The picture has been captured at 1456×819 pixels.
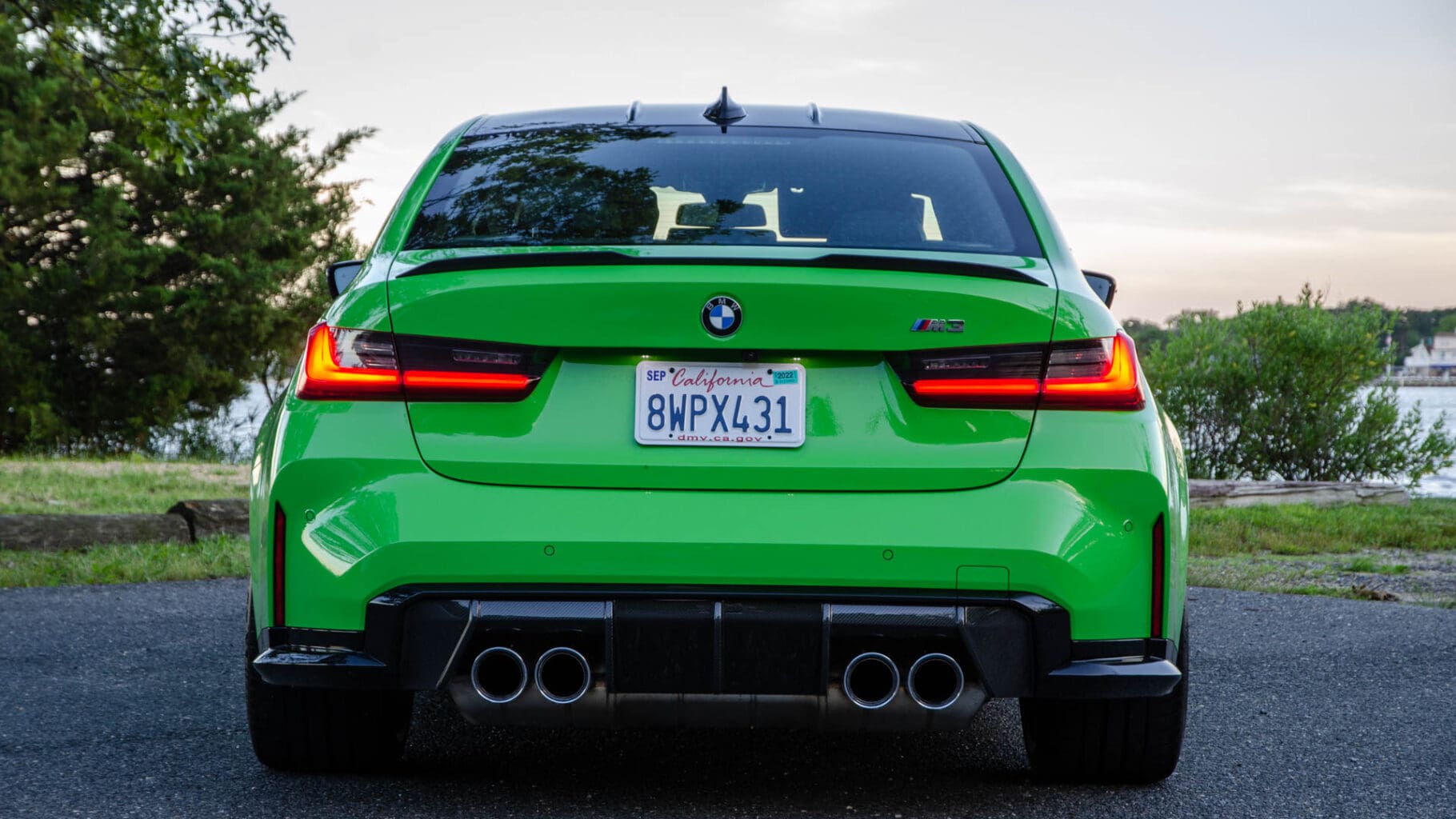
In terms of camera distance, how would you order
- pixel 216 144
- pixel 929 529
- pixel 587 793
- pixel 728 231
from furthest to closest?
1. pixel 216 144
2. pixel 587 793
3. pixel 728 231
4. pixel 929 529

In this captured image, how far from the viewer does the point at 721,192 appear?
10.2 feet

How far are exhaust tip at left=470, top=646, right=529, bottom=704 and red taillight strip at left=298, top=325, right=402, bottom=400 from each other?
528 millimetres

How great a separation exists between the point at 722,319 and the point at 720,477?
30 centimetres

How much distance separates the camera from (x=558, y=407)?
252 cm

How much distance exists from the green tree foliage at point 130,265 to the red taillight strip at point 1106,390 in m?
23.2

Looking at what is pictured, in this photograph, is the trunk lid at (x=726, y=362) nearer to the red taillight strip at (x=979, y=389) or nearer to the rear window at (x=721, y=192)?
the red taillight strip at (x=979, y=389)

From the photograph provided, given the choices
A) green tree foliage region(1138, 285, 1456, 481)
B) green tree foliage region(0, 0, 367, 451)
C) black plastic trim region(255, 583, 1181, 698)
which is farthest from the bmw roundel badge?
green tree foliage region(0, 0, 367, 451)

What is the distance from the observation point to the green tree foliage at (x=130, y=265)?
24812 mm

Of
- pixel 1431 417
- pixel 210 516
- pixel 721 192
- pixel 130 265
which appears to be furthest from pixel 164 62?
pixel 130 265

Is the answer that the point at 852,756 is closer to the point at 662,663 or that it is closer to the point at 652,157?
the point at 662,663

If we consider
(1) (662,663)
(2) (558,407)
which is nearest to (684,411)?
(2) (558,407)

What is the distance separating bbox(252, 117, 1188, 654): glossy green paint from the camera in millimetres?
2471

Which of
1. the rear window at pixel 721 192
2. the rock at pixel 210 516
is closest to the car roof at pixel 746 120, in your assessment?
the rear window at pixel 721 192

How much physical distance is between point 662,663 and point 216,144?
27219mm
